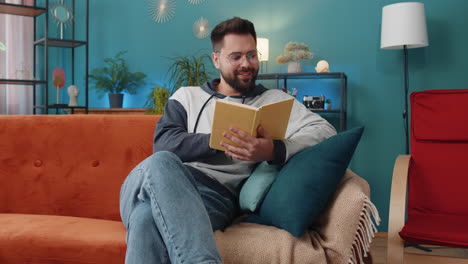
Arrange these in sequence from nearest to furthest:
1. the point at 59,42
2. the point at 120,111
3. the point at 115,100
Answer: the point at 59,42
the point at 120,111
the point at 115,100

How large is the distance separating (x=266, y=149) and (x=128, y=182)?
0.47 metres

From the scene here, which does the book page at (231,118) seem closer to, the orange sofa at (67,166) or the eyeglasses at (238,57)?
the eyeglasses at (238,57)

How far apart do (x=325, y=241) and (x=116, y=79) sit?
3.59 m

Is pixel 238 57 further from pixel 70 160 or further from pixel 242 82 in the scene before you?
pixel 70 160

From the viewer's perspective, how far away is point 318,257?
1479 millimetres

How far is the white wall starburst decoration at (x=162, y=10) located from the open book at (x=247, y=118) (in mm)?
3284

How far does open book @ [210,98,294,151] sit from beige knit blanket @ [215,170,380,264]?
1.02ft

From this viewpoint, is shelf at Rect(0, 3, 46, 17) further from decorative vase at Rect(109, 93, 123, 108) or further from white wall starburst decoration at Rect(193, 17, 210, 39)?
white wall starburst decoration at Rect(193, 17, 210, 39)

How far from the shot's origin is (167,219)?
4.49 ft

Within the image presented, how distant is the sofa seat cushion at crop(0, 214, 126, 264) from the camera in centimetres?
171

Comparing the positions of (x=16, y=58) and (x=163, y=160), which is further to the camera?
(x=16, y=58)

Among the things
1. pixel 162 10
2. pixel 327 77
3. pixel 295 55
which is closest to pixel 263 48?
pixel 295 55

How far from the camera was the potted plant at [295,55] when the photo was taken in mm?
3906

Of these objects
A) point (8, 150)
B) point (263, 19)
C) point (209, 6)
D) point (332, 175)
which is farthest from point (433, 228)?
point (209, 6)
